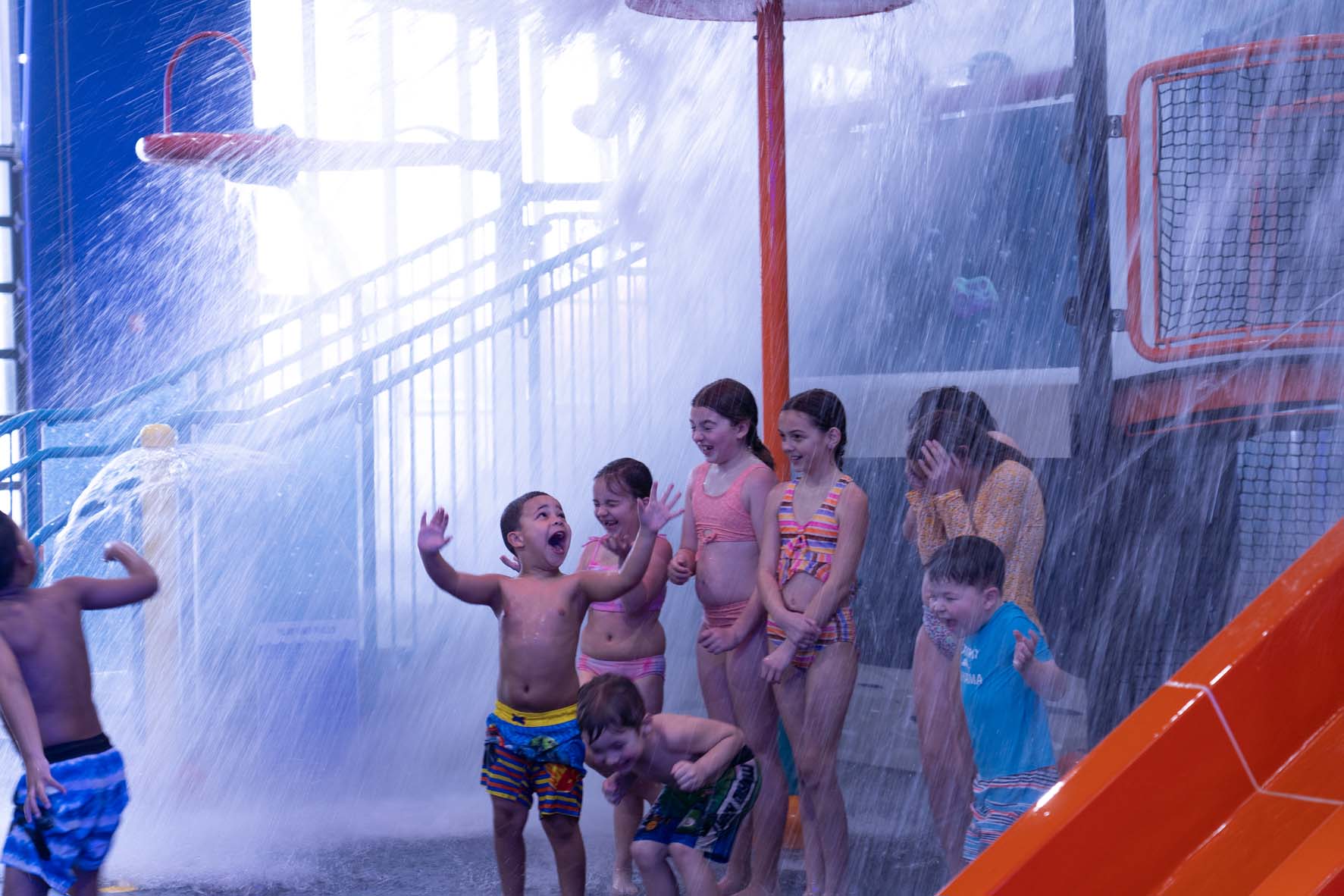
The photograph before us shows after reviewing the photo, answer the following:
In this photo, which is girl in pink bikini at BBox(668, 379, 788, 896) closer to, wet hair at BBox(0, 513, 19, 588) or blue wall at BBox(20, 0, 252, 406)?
wet hair at BBox(0, 513, 19, 588)

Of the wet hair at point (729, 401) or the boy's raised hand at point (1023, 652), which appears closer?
the boy's raised hand at point (1023, 652)

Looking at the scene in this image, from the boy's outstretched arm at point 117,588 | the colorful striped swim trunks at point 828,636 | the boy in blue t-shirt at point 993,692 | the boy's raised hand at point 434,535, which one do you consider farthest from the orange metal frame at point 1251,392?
the boy's outstretched arm at point 117,588

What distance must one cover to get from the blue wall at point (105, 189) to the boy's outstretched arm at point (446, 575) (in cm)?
579

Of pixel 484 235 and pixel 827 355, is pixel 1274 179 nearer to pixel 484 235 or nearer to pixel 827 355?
pixel 827 355

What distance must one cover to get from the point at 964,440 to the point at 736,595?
0.92m

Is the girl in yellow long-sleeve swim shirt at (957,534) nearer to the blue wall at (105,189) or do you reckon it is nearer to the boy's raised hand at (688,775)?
the boy's raised hand at (688,775)

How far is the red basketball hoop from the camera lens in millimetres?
7961

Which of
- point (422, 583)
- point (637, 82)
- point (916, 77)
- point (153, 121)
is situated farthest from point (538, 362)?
point (153, 121)

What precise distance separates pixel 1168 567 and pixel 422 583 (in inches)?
163

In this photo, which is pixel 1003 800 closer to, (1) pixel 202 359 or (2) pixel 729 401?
(2) pixel 729 401

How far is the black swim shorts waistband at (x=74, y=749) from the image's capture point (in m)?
3.73

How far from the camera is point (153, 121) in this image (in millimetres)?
9305

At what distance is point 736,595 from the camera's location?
4.45 meters

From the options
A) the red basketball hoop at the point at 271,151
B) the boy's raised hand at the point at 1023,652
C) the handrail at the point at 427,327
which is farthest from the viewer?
the red basketball hoop at the point at 271,151
